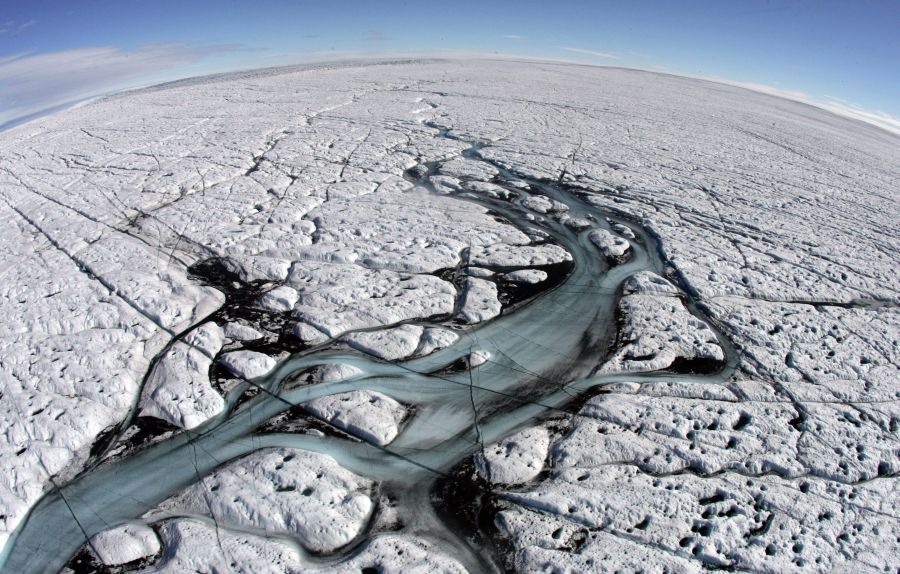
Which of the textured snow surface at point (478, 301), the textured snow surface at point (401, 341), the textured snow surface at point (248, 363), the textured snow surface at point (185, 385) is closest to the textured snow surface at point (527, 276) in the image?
the textured snow surface at point (478, 301)

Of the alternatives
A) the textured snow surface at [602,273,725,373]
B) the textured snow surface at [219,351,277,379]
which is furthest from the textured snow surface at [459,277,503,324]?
the textured snow surface at [219,351,277,379]

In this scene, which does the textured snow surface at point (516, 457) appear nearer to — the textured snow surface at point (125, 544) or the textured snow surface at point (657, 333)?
the textured snow surface at point (657, 333)

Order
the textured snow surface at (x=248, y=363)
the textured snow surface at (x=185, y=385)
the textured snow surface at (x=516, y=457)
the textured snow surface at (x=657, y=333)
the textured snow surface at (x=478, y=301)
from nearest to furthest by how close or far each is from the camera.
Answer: the textured snow surface at (x=516, y=457), the textured snow surface at (x=185, y=385), the textured snow surface at (x=248, y=363), the textured snow surface at (x=657, y=333), the textured snow surface at (x=478, y=301)

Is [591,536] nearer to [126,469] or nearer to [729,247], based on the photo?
[126,469]

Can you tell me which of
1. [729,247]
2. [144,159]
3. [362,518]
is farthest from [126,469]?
[144,159]

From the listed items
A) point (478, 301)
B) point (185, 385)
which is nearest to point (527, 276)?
point (478, 301)
